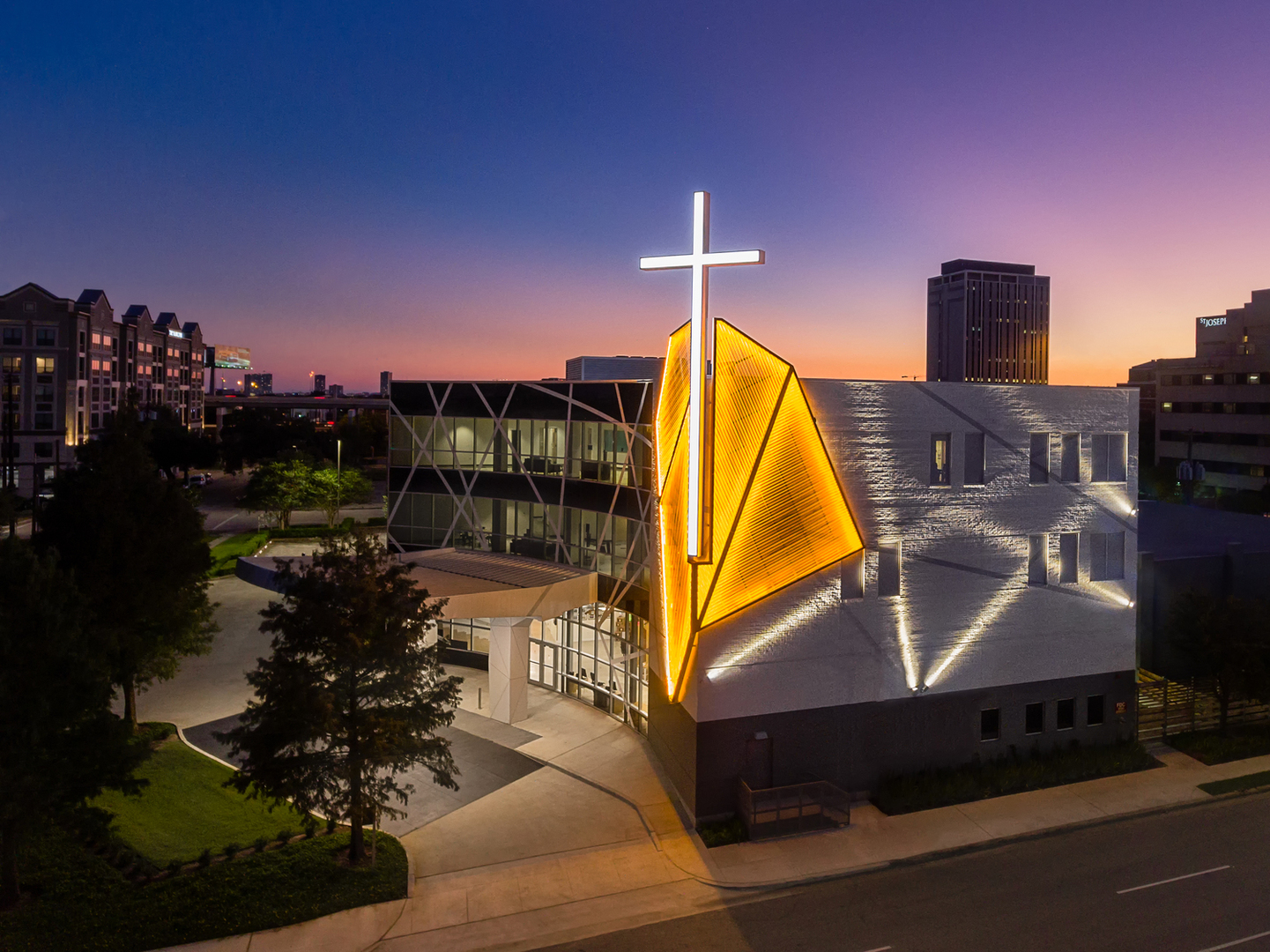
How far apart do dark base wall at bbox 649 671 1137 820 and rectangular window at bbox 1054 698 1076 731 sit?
138 mm

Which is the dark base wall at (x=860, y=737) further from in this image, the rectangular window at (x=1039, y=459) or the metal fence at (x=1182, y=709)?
the rectangular window at (x=1039, y=459)

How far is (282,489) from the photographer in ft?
210

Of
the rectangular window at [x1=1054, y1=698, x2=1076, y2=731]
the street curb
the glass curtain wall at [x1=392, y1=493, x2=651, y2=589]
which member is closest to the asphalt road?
the street curb

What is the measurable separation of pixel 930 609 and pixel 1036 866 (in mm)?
6541

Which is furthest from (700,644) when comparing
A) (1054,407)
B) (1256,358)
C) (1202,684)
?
(1256,358)

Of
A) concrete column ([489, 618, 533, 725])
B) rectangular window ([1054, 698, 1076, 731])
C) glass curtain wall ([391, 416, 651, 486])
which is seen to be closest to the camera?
rectangular window ([1054, 698, 1076, 731])

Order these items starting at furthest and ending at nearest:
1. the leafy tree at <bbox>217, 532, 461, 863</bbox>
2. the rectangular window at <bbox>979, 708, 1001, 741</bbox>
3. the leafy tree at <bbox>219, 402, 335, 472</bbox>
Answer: the leafy tree at <bbox>219, 402, 335, 472</bbox>
the rectangular window at <bbox>979, 708, 1001, 741</bbox>
the leafy tree at <bbox>217, 532, 461, 863</bbox>

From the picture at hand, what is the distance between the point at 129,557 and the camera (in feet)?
77.6

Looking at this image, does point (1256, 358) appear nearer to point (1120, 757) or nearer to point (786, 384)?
point (1120, 757)

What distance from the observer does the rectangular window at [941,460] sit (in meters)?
23.1

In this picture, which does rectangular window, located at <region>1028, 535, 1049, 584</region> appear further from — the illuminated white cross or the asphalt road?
the illuminated white cross

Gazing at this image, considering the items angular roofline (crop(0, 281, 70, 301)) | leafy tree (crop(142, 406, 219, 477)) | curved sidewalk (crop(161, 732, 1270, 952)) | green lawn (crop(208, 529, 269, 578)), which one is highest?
angular roofline (crop(0, 281, 70, 301))

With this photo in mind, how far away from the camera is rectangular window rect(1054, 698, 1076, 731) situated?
24859 mm

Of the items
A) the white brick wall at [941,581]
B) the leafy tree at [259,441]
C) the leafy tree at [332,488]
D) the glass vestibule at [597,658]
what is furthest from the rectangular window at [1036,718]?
the leafy tree at [259,441]
